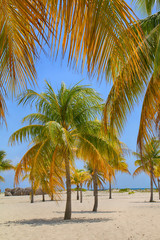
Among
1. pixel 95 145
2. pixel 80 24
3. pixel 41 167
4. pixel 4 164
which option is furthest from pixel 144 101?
pixel 4 164

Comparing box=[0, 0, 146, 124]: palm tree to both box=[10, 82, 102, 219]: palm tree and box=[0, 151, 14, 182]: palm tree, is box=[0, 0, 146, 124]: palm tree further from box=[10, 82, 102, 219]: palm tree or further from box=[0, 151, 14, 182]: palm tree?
box=[0, 151, 14, 182]: palm tree

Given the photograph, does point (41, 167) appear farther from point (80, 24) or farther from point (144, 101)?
point (80, 24)

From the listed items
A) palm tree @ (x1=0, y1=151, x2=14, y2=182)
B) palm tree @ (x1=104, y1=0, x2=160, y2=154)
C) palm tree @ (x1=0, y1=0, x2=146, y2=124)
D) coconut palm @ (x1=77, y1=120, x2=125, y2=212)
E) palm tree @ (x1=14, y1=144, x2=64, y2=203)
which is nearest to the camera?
palm tree @ (x1=0, y1=0, x2=146, y2=124)

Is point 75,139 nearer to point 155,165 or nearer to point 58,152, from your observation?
point 58,152

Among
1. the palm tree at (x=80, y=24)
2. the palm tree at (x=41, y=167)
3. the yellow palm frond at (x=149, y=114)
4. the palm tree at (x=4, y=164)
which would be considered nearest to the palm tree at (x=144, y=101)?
the yellow palm frond at (x=149, y=114)

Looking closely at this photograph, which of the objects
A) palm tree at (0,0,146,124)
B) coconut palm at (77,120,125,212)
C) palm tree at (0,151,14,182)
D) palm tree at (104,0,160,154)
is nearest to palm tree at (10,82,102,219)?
coconut palm at (77,120,125,212)

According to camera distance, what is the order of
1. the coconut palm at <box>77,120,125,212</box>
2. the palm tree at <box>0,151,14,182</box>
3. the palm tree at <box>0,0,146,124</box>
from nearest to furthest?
the palm tree at <box>0,0,146,124</box>
the coconut palm at <box>77,120,125,212</box>
the palm tree at <box>0,151,14,182</box>

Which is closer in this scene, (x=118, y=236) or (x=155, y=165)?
(x=118, y=236)

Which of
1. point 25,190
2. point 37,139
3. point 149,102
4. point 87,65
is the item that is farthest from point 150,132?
point 25,190

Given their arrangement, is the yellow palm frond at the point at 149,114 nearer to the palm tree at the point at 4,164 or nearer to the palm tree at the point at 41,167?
the palm tree at the point at 41,167

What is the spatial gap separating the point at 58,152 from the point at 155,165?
61.6ft

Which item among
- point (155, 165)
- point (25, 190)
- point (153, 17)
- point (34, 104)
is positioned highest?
point (153, 17)

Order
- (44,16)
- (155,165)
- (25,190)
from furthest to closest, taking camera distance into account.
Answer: (25,190) → (155,165) → (44,16)

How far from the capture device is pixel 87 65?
6.74 feet
